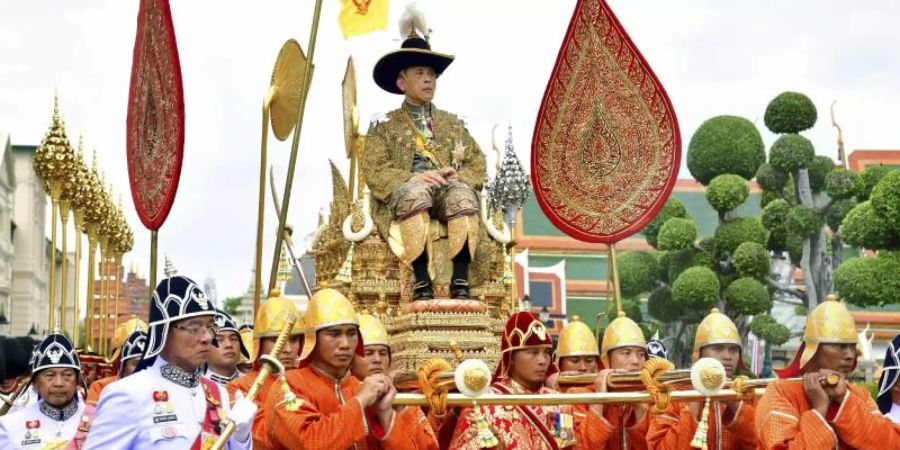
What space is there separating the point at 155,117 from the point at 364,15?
303cm

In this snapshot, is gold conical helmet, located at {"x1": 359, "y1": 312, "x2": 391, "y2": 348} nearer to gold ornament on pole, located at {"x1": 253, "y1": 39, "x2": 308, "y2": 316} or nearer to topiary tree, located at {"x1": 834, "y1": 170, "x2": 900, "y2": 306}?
gold ornament on pole, located at {"x1": 253, "y1": 39, "x2": 308, "y2": 316}

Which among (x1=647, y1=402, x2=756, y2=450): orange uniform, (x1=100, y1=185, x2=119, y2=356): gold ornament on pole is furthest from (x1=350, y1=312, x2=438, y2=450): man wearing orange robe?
(x1=100, y1=185, x2=119, y2=356): gold ornament on pole

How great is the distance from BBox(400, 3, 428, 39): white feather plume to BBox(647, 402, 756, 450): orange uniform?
594 centimetres

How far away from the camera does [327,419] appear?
26.6 feet

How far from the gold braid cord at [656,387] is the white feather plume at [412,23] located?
678 centimetres

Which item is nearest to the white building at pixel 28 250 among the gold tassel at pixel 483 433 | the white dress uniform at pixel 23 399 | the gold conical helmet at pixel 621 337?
the white dress uniform at pixel 23 399

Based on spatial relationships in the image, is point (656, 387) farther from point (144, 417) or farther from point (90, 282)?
point (90, 282)

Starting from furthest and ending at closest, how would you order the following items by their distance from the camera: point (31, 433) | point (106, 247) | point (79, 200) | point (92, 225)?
point (106, 247) < point (92, 225) < point (79, 200) < point (31, 433)

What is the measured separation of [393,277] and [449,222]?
2.91 feet

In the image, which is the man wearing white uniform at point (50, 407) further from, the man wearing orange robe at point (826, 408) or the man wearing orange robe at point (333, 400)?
the man wearing orange robe at point (826, 408)

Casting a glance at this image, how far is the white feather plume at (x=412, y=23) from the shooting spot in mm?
15188

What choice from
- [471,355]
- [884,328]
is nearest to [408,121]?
[471,355]

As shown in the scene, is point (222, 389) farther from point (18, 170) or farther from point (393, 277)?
point (18, 170)

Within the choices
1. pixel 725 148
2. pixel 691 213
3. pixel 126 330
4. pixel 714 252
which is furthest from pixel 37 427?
pixel 691 213
